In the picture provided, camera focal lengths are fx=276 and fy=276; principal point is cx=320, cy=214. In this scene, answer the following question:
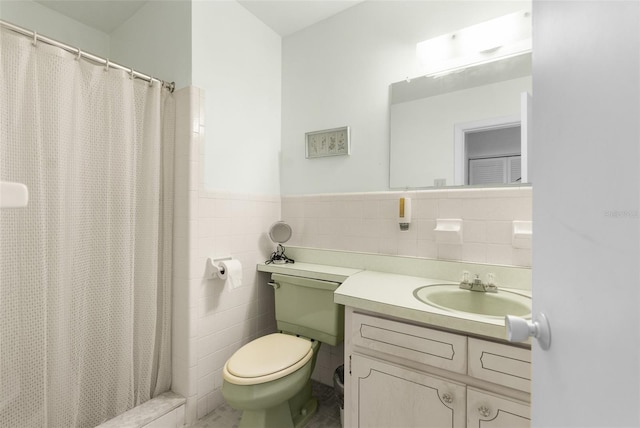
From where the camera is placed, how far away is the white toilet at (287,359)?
1.19 meters

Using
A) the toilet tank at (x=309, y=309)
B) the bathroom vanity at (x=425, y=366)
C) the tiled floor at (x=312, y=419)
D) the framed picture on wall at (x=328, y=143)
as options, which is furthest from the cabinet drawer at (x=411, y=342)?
the framed picture on wall at (x=328, y=143)

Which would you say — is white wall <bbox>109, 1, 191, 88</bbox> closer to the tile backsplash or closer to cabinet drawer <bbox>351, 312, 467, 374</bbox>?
the tile backsplash

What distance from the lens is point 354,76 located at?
5.87 ft

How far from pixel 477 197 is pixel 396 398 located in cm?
100

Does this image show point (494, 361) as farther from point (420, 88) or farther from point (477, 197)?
point (420, 88)

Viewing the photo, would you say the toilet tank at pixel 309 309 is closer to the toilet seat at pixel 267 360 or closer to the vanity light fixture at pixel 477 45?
the toilet seat at pixel 267 360

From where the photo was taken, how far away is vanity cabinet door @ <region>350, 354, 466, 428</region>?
981mm

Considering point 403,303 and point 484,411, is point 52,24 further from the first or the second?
point 484,411

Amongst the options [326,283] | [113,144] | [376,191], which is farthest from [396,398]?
[113,144]

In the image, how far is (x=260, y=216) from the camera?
75.1 inches

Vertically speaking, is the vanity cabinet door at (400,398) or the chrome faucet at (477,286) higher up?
the chrome faucet at (477,286)

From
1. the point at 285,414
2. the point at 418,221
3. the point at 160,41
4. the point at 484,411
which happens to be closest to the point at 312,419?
the point at 285,414

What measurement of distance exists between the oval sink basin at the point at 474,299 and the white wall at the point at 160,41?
1642 millimetres

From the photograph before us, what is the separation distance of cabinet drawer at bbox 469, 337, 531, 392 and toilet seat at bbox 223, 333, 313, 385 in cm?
76
